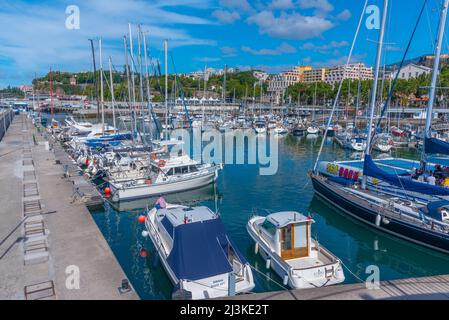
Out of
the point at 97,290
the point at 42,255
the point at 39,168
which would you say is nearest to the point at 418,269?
the point at 97,290

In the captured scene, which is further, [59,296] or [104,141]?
[104,141]

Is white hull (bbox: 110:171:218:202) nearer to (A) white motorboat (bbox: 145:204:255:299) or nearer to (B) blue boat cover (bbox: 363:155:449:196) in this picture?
(A) white motorboat (bbox: 145:204:255:299)

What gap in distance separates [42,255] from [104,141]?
85.1ft

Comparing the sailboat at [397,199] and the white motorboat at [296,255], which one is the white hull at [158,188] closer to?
the sailboat at [397,199]

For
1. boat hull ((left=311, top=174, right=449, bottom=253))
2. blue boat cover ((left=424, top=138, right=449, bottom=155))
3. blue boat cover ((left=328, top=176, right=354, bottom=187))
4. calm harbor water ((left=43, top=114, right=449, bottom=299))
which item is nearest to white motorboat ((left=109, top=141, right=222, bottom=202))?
calm harbor water ((left=43, top=114, right=449, bottom=299))

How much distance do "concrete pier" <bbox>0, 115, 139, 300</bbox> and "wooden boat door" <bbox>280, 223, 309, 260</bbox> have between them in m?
6.28

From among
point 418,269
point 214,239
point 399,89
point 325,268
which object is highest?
point 399,89

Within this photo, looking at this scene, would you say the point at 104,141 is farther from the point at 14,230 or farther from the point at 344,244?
the point at 344,244

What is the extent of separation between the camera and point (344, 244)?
18.0 metres

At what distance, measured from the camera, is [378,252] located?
17.1 meters

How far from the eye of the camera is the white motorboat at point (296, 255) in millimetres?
12320

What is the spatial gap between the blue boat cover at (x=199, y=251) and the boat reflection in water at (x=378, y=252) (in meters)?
6.21

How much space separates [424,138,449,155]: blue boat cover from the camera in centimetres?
1778

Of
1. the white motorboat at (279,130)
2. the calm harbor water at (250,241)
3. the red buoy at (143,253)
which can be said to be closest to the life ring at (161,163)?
the calm harbor water at (250,241)
